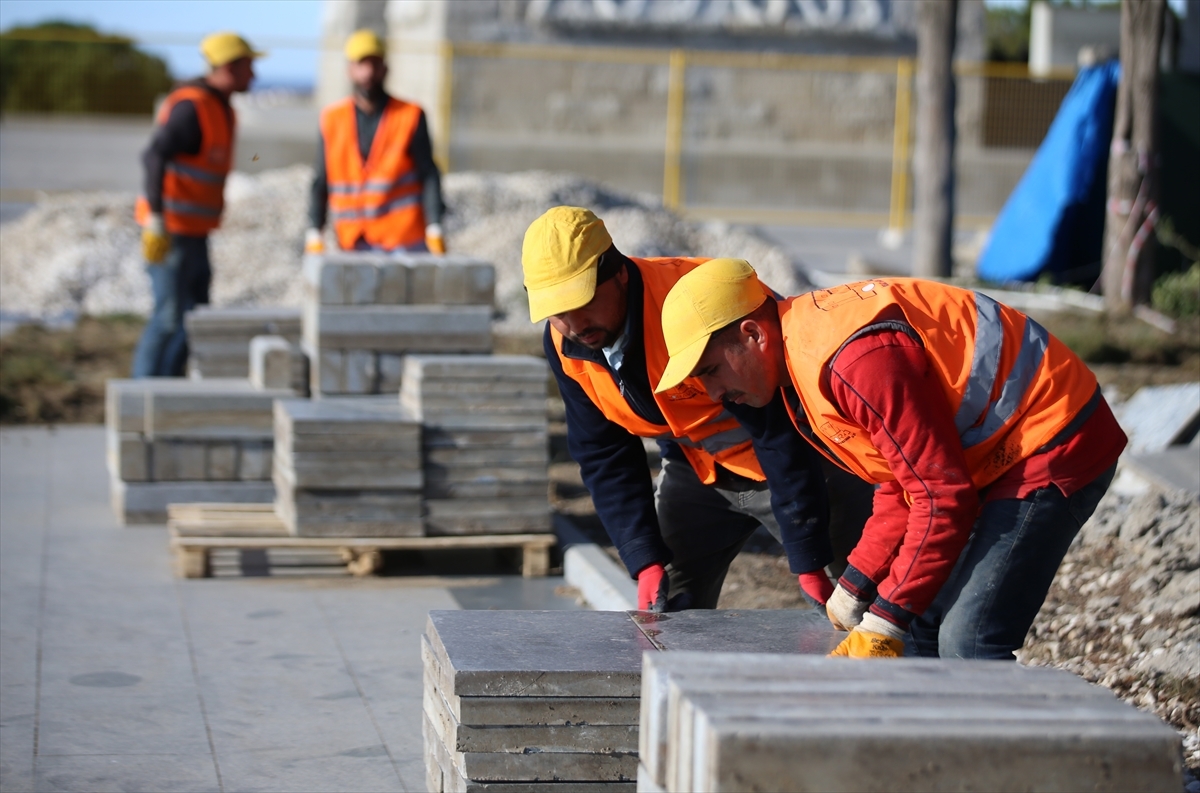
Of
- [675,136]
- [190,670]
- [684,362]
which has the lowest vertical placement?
[190,670]

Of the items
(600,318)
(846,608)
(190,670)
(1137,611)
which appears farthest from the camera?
(1137,611)

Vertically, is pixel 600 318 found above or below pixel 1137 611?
above

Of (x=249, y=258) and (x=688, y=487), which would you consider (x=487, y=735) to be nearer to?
(x=688, y=487)

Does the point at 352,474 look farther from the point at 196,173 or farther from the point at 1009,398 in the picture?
the point at 1009,398

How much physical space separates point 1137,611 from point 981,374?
98.0 inches

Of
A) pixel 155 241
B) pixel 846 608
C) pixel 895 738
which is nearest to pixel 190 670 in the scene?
pixel 846 608

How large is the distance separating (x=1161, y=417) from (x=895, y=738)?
5.94 m

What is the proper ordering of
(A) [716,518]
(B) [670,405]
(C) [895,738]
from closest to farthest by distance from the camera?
(C) [895,738] < (B) [670,405] < (A) [716,518]

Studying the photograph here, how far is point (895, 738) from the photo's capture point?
2531 mm

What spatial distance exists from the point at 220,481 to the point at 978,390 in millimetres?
4789

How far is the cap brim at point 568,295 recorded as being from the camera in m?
3.71

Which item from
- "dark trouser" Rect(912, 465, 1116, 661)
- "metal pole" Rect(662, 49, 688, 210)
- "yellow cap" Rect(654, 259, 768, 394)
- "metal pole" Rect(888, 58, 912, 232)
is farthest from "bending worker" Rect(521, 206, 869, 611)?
"metal pole" Rect(888, 58, 912, 232)

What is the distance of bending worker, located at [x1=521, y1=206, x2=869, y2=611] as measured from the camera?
379 centimetres

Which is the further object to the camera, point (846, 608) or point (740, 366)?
point (846, 608)
